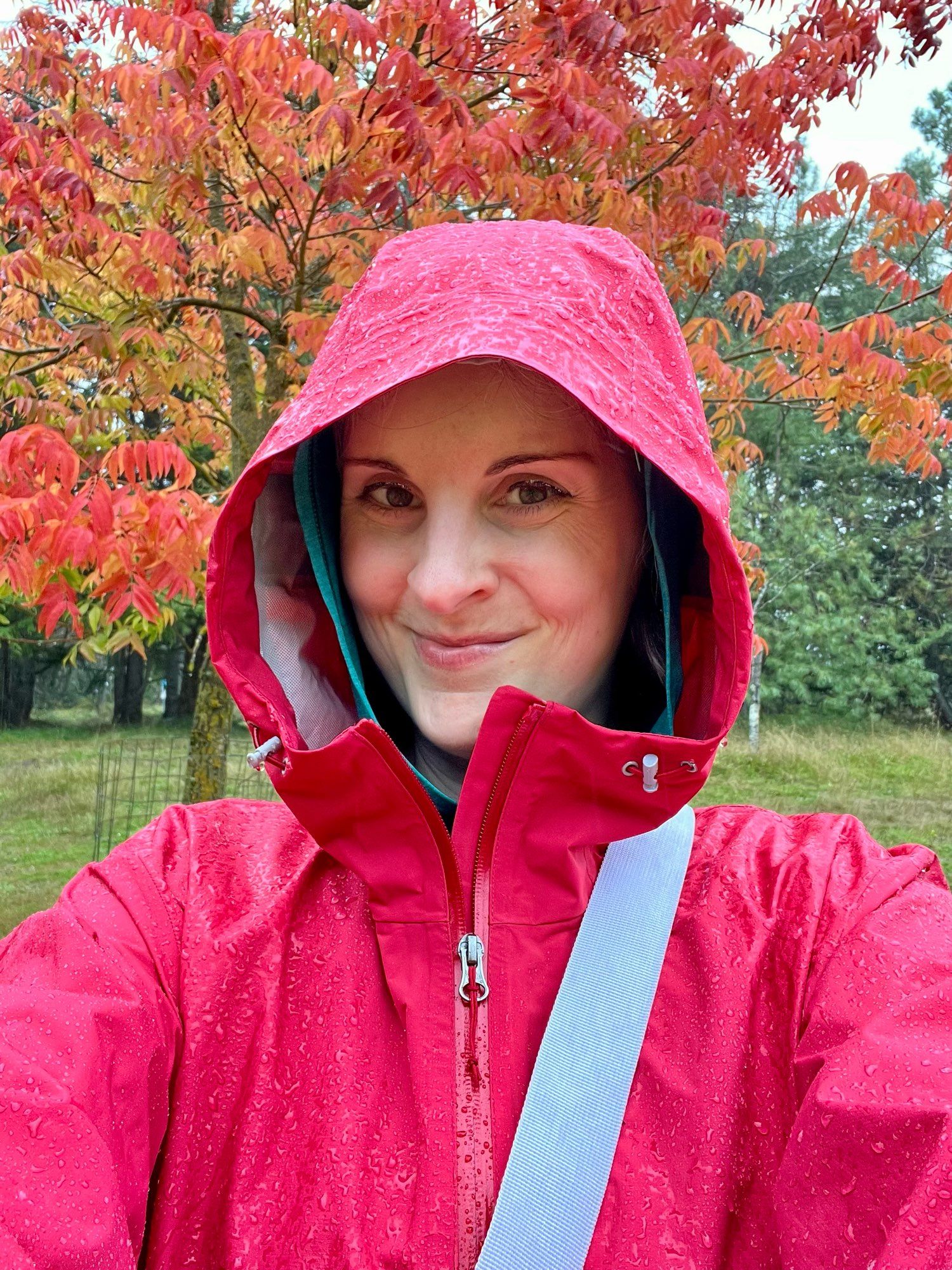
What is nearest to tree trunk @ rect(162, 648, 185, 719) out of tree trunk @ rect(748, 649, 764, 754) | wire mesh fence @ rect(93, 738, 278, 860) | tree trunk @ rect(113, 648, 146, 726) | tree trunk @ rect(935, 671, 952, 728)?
tree trunk @ rect(113, 648, 146, 726)

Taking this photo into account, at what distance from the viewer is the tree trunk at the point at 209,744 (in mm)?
5441

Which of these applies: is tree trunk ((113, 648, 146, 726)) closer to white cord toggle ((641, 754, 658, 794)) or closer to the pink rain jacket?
the pink rain jacket

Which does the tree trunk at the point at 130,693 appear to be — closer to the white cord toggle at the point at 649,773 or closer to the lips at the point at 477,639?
the lips at the point at 477,639

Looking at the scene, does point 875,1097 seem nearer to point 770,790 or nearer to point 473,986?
point 473,986

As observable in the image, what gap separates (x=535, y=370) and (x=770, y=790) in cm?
1088

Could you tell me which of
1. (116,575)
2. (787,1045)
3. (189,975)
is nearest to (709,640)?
(787,1045)

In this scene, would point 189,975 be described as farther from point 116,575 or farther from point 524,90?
point 524,90

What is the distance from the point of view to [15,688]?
23.3 m

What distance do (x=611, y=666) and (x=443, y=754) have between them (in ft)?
0.94

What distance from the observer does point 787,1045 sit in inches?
45.7

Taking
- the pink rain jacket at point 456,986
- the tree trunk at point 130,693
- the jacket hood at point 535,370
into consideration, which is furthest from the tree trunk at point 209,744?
the tree trunk at point 130,693

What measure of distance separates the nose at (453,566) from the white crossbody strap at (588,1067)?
0.40m

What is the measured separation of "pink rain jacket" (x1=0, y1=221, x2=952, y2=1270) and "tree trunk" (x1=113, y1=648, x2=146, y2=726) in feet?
74.5

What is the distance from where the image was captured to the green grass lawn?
870cm
